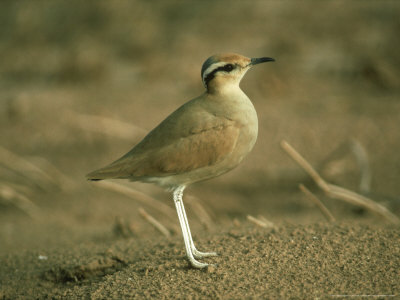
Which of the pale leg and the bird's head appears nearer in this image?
the pale leg

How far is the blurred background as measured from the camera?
7.18 meters

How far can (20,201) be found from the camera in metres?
7.42

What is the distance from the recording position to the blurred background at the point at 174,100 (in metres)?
7.18

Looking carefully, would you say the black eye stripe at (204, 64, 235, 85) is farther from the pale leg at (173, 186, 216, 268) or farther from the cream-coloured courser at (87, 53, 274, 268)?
the pale leg at (173, 186, 216, 268)

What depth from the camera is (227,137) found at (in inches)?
142

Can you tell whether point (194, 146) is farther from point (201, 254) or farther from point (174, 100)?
point (174, 100)

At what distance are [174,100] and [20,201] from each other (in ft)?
13.4

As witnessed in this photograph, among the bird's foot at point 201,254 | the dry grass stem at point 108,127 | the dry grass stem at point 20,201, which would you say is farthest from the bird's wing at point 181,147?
the dry grass stem at point 108,127

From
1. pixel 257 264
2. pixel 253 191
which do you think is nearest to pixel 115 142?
pixel 253 191

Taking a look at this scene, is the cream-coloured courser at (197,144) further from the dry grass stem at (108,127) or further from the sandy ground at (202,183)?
the dry grass stem at (108,127)

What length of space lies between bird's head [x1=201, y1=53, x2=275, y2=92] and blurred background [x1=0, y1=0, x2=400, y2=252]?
1.67 m

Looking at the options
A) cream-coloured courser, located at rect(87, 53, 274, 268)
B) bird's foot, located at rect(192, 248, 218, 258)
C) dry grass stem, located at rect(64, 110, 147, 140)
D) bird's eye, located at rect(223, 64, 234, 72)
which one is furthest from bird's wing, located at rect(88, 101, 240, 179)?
dry grass stem, located at rect(64, 110, 147, 140)

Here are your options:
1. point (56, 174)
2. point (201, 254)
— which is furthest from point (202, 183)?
point (201, 254)

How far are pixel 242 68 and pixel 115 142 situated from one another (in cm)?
535
